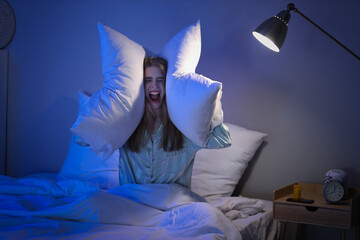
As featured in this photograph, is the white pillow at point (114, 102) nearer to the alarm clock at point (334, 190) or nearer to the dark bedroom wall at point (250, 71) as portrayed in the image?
the dark bedroom wall at point (250, 71)

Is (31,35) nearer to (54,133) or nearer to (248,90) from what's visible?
(54,133)

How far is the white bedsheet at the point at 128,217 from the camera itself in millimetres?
1419

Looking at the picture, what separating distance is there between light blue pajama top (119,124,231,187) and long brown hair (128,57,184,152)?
0.02m

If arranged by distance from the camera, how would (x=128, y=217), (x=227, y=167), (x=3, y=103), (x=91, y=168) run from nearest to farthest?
(x=128, y=217)
(x=227, y=167)
(x=91, y=168)
(x=3, y=103)

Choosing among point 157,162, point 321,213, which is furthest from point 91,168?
point 321,213

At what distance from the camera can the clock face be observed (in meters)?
1.82

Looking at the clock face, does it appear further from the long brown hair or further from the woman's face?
the woman's face

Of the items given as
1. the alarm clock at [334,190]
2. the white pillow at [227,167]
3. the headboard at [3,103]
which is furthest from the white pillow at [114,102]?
the headboard at [3,103]

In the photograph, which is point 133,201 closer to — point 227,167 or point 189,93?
point 189,93

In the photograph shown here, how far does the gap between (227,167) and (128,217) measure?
2.67ft

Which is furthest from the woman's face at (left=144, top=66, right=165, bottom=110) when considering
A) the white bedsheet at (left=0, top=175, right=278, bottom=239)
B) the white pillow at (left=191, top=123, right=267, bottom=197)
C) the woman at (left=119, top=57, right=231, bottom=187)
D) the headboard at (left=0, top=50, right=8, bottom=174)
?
the headboard at (left=0, top=50, right=8, bottom=174)

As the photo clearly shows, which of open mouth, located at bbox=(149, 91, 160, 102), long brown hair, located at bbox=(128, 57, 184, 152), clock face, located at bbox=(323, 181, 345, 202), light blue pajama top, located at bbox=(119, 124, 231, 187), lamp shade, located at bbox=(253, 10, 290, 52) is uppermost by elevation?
lamp shade, located at bbox=(253, 10, 290, 52)

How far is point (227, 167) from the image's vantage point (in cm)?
223

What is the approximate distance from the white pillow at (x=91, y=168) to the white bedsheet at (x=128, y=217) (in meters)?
0.48
